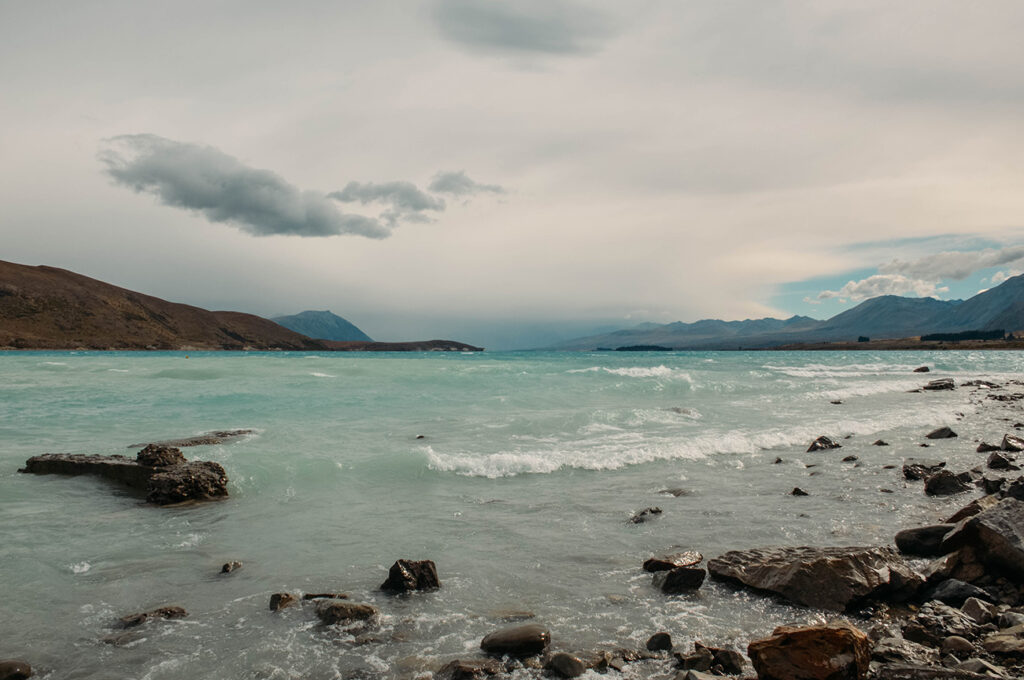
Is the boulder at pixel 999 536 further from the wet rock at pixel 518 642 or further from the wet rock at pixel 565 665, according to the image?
the wet rock at pixel 518 642

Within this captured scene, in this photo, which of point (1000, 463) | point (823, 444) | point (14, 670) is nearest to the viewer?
point (14, 670)

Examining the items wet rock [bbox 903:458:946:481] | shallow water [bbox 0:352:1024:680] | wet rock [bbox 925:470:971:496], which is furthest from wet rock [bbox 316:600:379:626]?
wet rock [bbox 903:458:946:481]

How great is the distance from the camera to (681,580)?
7.48m

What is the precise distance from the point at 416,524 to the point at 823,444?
15061 mm

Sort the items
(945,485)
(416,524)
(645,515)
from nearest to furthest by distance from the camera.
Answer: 1. (416,524)
2. (645,515)
3. (945,485)

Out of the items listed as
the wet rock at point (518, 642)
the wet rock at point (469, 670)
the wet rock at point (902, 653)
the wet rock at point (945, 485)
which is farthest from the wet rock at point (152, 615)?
the wet rock at point (945, 485)

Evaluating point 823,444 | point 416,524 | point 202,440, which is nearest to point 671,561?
point 416,524

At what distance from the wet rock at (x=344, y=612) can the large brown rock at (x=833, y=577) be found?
489 cm

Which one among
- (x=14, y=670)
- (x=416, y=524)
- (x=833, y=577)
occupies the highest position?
(x=833, y=577)

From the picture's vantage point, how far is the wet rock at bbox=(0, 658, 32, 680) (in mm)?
5529

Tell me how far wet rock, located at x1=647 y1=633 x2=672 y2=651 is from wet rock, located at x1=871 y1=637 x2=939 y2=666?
197 cm

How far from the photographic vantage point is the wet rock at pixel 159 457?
13.6 m

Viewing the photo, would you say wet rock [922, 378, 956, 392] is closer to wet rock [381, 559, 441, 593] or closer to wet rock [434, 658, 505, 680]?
wet rock [381, 559, 441, 593]

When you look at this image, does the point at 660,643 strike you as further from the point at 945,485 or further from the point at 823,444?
the point at 823,444
